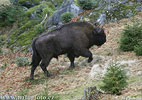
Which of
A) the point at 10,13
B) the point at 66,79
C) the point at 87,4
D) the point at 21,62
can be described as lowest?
the point at 21,62

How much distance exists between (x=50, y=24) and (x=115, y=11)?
6736 millimetres

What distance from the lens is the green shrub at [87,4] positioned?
800 inches

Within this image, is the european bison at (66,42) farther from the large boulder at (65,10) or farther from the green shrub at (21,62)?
the large boulder at (65,10)

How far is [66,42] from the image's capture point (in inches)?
455

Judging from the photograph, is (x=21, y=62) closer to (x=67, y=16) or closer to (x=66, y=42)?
(x=66, y=42)

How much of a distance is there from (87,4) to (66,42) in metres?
9.87

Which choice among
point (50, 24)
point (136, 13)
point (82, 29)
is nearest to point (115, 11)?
point (136, 13)

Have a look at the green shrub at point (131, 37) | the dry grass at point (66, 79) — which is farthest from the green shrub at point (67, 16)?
the green shrub at point (131, 37)

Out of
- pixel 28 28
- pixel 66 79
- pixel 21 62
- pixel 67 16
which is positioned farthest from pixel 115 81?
pixel 28 28

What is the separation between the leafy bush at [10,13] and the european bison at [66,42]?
18037 millimetres

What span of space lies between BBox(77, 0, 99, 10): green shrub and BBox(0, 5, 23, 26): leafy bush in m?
11.0

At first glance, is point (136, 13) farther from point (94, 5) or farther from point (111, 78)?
point (111, 78)

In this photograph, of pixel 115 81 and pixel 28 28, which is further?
pixel 28 28

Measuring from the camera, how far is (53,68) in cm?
1309
